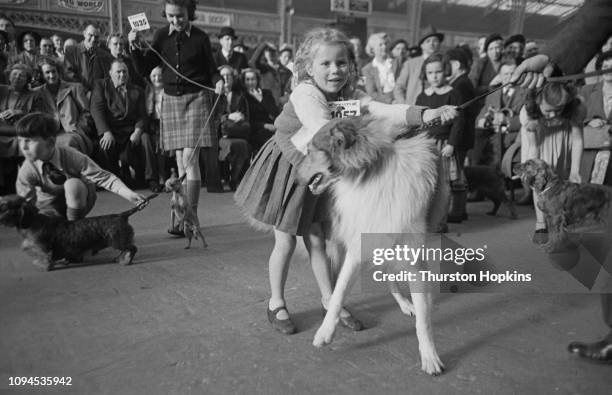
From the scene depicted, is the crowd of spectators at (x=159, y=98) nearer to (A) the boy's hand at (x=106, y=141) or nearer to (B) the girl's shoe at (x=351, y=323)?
(A) the boy's hand at (x=106, y=141)

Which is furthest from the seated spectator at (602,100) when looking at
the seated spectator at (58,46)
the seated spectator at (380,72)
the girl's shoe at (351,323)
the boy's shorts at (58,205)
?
the seated spectator at (58,46)

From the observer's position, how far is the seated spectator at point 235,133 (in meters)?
7.37

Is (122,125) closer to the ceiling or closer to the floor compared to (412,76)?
closer to the floor

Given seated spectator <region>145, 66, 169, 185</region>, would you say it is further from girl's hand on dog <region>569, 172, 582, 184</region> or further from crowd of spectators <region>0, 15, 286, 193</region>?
girl's hand on dog <region>569, 172, 582, 184</region>

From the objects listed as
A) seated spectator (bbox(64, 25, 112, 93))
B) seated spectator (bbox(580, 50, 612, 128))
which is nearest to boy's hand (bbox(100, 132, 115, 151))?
seated spectator (bbox(64, 25, 112, 93))

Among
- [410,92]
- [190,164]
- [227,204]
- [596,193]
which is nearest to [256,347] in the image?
[190,164]

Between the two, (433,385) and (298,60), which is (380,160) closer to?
(298,60)

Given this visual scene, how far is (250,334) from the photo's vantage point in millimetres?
2252

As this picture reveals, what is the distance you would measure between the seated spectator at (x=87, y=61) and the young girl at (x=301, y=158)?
5626 millimetres

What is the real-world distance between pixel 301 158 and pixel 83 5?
7297 millimetres

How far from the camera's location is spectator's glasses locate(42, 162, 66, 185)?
148 inches

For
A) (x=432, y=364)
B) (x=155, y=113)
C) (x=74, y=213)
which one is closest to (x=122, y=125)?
(x=155, y=113)

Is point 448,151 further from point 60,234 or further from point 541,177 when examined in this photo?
point 60,234

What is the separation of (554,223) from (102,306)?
378 centimetres
